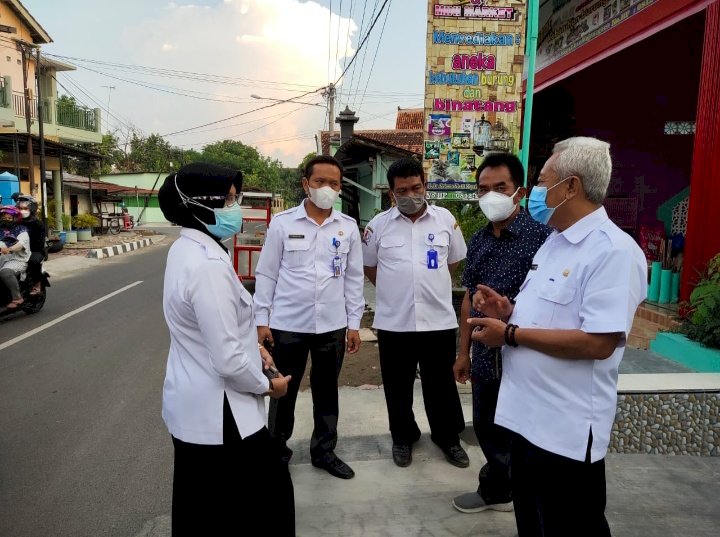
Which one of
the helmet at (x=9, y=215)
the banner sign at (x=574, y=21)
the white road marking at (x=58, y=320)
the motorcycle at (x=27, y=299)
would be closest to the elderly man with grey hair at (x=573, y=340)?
the banner sign at (x=574, y=21)

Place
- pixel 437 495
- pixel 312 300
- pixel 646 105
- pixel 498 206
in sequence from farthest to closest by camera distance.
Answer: pixel 646 105 < pixel 312 300 < pixel 437 495 < pixel 498 206

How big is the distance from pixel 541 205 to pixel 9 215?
294 inches

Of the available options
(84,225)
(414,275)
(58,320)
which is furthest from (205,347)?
(84,225)

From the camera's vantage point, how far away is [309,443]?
351cm

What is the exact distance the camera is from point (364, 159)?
48.1 feet

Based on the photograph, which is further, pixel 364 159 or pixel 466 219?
pixel 364 159

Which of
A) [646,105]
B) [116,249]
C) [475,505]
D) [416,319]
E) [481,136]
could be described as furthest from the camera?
[116,249]

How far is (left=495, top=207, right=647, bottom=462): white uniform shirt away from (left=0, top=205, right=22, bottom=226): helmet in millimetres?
7440

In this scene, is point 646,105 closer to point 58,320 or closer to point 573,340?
point 573,340

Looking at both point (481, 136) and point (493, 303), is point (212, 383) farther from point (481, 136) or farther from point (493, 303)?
point (481, 136)

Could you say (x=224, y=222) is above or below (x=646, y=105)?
below

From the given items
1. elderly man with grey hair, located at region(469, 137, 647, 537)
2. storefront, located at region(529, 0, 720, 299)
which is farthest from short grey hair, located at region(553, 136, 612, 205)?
storefront, located at region(529, 0, 720, 299)

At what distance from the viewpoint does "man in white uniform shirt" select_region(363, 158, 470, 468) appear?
10.5 ft

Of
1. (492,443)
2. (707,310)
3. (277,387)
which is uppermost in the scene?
(277,387)
